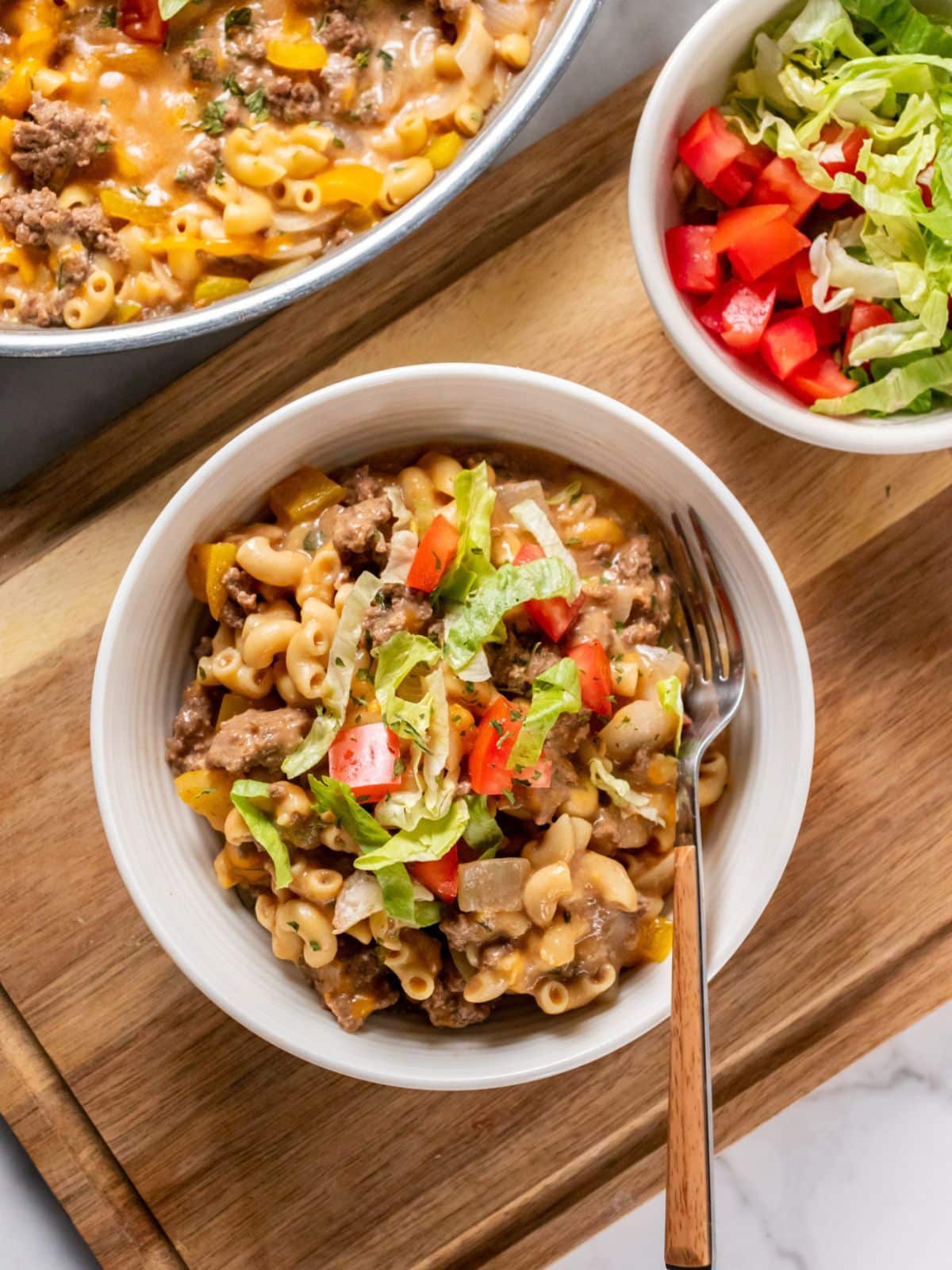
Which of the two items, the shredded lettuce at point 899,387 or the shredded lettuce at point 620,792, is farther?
the shredded lettuce at point 899,387

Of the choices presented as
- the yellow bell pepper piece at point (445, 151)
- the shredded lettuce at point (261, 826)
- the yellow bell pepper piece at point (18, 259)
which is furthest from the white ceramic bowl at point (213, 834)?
the yellow bell pepper piece at point (18, 259)

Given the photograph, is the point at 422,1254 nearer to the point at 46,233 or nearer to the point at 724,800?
the point at 724,800

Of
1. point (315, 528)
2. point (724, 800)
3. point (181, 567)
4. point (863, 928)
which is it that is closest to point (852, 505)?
point (724, 800)

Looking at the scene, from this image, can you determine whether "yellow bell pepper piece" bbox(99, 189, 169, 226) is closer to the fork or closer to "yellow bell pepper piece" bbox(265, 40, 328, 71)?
"yellow bell pepper piece" bbox(265, 40, 328, 71)

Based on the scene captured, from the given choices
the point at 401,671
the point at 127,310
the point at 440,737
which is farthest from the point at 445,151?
the point at 440,737

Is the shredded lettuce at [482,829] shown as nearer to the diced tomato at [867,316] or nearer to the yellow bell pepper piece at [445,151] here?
the diced tomato at [867,316]

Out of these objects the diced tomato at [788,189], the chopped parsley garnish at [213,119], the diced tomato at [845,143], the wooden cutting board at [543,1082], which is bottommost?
the wooden cutting board at [543,1082]

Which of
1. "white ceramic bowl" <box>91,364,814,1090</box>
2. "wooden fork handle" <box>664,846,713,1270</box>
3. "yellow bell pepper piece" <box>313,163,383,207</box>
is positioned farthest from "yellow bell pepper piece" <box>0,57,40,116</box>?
"wooden fork handle" <box>664,846,713,1270</box>
